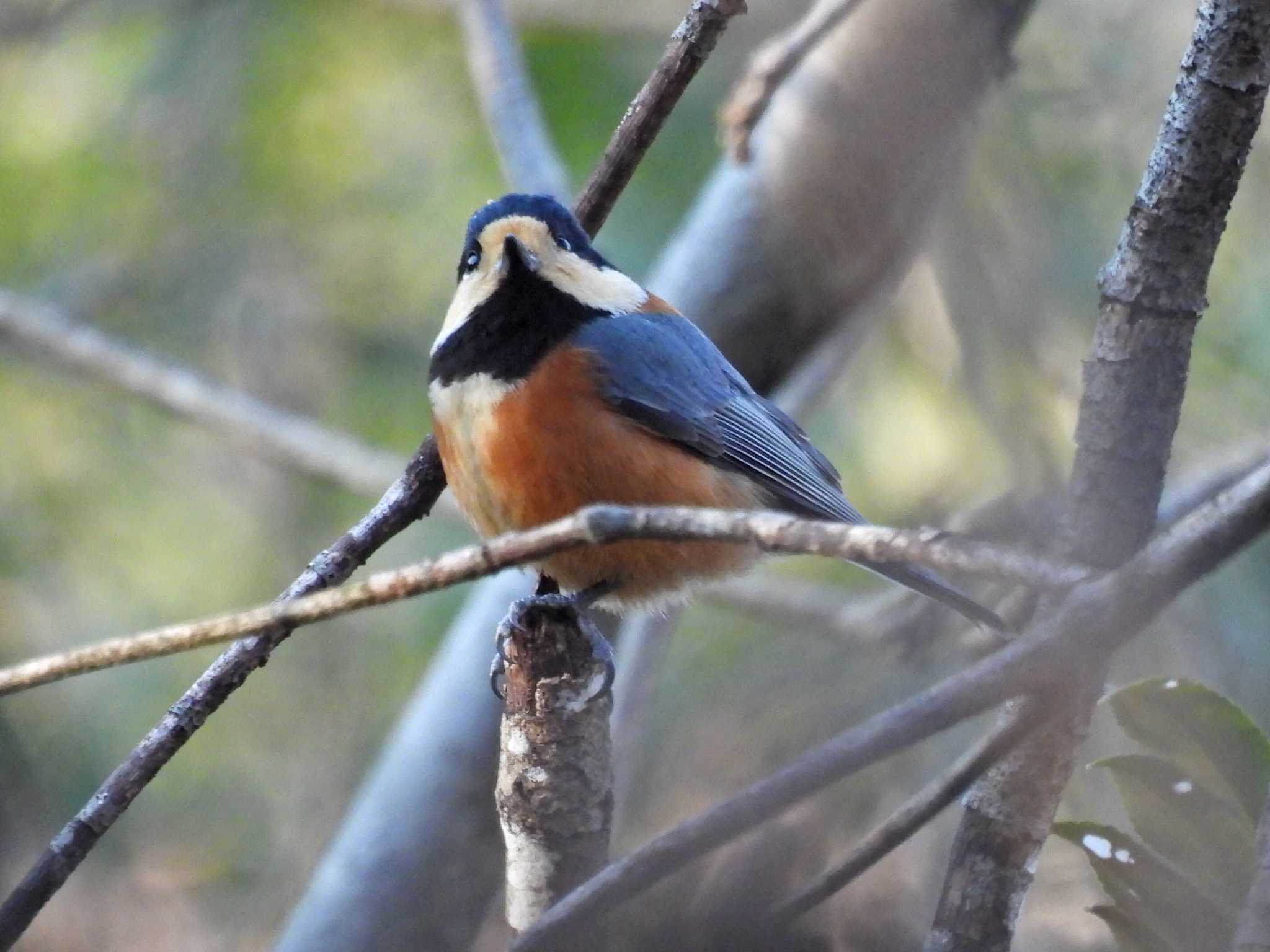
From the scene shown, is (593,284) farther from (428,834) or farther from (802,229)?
(428,834)

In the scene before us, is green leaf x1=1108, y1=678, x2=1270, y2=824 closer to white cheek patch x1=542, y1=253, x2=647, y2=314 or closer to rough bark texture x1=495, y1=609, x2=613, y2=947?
rough bark texture x1=495, y1=609, x2=613, y2=947

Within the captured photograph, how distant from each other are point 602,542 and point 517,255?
1.85m

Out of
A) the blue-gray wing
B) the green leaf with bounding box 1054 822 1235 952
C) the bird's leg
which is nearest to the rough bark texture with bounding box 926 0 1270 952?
the green leaf with bounding box 1054 822 1235 952

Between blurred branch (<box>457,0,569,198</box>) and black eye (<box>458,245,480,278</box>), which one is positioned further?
blurred branch (<box>457,0,569,198</box>)

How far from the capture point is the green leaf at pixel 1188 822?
2.00 m

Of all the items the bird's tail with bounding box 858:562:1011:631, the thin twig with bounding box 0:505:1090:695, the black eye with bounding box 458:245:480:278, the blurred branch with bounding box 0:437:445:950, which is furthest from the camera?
the black eye with bounding box 458:245:480:278

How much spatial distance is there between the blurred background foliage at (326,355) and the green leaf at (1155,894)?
1.71m

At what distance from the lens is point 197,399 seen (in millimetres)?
5113

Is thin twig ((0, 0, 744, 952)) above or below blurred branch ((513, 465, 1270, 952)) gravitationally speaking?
above

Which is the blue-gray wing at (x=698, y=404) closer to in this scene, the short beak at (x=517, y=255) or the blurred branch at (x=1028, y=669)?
the short beak at (x=517, y=255)

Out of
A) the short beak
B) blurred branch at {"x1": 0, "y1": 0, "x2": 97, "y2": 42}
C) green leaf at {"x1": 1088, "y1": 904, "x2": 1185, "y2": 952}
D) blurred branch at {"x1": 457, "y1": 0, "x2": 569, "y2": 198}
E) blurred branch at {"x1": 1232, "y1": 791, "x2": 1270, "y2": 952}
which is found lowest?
blurred branch at {"x1": 1232, "y1": 791, "x2": 1270, "y2": 952}

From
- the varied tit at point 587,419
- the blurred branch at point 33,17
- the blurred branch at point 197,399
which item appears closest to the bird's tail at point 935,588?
the varied tit at point 587,419

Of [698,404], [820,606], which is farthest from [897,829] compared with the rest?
[820,606]

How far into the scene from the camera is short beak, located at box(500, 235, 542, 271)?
123 inches
